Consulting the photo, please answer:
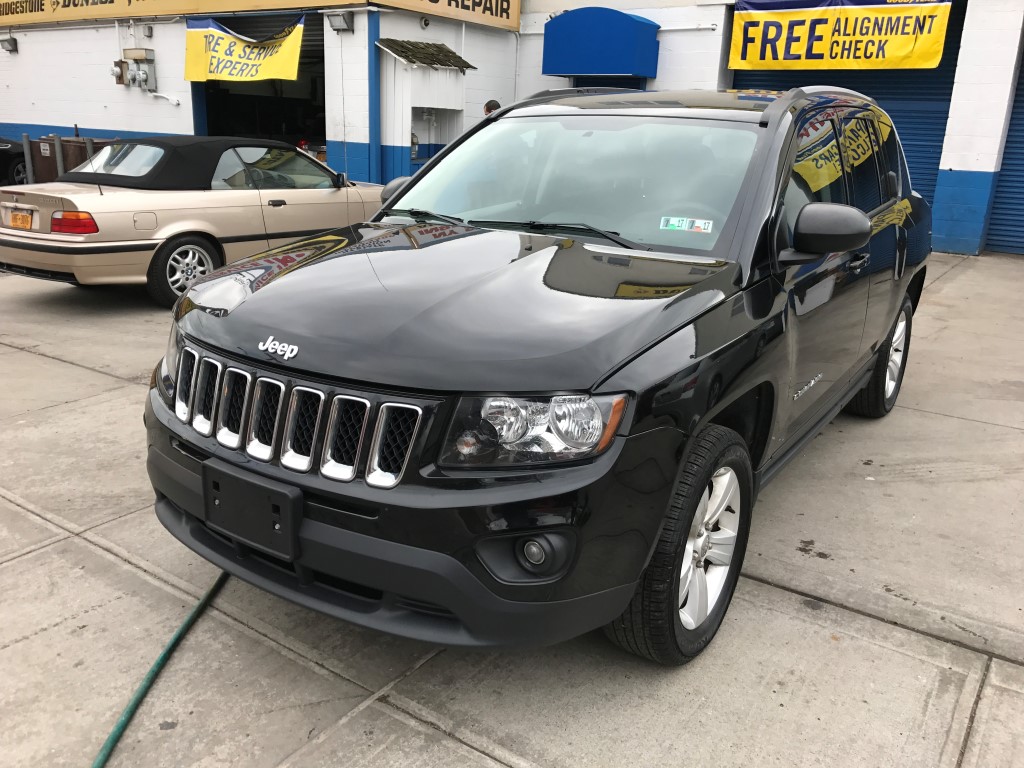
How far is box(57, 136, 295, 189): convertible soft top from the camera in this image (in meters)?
7.65

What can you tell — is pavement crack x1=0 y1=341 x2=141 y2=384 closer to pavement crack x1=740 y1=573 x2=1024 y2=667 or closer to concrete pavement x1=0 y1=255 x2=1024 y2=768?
concrete pavement x1=0 y1=255 x2=1024 y2=768

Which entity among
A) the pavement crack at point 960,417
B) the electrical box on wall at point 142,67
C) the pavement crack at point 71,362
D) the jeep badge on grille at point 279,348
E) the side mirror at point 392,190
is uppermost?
the electrical box on wall at point 142,67

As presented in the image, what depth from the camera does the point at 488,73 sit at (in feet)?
51.4

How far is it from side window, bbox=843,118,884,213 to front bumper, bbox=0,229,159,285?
5829 millimetres

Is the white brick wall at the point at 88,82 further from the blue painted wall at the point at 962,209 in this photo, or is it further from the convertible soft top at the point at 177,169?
the blue painted wall at the point at 962,209

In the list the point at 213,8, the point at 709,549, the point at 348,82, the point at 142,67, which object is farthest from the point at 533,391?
the point at 142,67

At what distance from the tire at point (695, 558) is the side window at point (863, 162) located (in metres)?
1.94

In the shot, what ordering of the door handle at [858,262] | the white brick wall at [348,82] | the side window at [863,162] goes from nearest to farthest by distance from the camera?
the door handle at [858,262] < the side window at [863,162] < the white brick wall at [348,82]

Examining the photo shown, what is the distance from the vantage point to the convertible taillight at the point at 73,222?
7.08 metres

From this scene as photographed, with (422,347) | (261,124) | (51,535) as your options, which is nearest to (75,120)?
(261,124)

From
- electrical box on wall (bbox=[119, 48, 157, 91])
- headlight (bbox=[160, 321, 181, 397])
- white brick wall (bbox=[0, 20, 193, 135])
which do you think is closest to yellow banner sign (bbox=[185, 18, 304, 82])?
white brick wall (bbox=[0, 20, 193, 135])

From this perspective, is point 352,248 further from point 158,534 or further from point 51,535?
point 51,535

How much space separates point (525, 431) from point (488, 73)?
14.7m

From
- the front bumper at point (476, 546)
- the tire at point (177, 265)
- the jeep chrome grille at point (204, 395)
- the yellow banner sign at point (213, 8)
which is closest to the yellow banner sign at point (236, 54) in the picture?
the yellow banner sign at point (213, 8)
